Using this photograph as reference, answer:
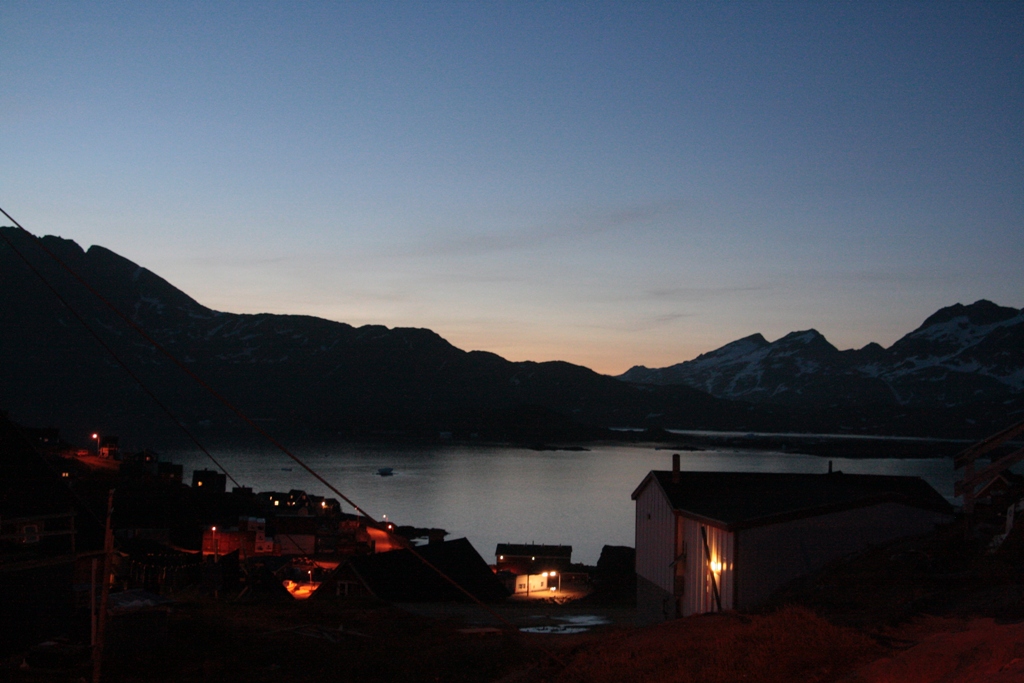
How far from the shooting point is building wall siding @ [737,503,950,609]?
15.6 meters

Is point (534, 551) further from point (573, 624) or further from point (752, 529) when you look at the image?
point (752, 529)

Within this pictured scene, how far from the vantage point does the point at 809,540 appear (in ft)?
52.6

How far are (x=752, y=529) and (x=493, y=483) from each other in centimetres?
9131

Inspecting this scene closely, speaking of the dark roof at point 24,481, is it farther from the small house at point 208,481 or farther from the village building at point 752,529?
the small house at point 208,481

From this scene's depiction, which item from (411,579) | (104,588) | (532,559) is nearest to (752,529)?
(104,588)

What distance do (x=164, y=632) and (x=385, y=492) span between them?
7684 cm

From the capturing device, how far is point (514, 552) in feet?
148

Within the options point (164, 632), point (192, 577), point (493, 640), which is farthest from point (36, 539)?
point (192, 577)

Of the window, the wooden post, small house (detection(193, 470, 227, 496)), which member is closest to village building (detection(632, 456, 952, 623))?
the wooden post

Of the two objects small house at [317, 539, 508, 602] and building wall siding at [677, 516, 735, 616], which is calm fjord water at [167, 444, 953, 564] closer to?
small house at [317, 539, 508, 602]

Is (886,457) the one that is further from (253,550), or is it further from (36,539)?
(36,539)

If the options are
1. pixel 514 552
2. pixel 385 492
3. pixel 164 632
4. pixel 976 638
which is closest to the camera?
pixel 976 638

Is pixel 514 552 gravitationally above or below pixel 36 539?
below

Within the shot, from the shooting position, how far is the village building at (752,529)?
1566 cm
